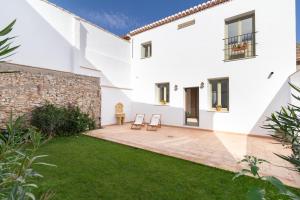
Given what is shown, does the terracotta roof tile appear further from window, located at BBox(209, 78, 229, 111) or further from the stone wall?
the stone wall

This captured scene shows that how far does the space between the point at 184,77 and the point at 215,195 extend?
985cm

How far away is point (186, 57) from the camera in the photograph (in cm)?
→ 1298

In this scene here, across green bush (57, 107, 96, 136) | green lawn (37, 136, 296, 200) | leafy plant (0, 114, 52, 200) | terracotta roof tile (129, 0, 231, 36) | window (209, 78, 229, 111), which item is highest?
terracotta roof tile (129, 0, 231, 36)

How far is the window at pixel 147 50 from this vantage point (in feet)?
51.3

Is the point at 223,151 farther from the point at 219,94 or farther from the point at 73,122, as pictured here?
the point at 73,122

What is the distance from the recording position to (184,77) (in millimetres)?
13000

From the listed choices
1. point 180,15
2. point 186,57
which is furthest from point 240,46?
point 180,15

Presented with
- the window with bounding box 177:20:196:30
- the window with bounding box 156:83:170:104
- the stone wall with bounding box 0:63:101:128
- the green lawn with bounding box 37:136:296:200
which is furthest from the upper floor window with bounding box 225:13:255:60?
the stone wall with bounding box 0:63:101:128

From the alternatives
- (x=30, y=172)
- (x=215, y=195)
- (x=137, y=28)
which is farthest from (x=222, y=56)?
(x=30, y=172)

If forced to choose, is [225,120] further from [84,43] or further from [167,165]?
[84,43]

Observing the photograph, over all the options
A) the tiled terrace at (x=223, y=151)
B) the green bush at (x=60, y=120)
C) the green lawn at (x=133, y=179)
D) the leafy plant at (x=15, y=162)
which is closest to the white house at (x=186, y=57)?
the green bush at (x=60, y=120)

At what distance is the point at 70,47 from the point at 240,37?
10086 mm

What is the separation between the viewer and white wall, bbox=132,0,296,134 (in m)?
9.39

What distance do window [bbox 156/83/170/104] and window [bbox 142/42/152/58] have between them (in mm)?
2822
